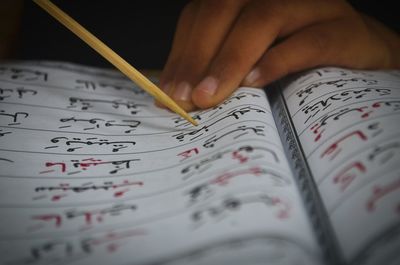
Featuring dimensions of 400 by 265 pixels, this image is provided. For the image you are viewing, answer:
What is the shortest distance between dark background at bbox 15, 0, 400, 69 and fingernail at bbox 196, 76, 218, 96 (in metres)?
0.26

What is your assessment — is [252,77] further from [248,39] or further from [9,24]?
[9,24]

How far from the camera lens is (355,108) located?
341mm

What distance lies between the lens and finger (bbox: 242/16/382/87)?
0.42 metres

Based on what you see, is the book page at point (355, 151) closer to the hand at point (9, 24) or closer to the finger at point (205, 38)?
the finger at point (205, 38)

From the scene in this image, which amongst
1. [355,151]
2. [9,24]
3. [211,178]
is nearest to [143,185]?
[211,178]

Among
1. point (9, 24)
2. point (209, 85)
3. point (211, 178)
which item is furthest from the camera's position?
point (9, 24)

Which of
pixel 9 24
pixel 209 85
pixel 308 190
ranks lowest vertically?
pixel 308 190

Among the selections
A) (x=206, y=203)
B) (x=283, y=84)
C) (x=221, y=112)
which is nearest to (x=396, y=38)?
(x=283, y=84)

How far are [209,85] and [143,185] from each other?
0.14 m

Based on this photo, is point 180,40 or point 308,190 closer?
point 308,190

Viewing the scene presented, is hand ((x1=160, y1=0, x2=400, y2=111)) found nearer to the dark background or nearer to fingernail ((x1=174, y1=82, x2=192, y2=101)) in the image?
fingernail ((x1=174, y1=82, x2=192, y2=101))

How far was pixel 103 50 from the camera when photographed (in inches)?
14.1

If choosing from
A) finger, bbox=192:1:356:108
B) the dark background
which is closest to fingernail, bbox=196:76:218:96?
finger, bbox=192:1:356:108

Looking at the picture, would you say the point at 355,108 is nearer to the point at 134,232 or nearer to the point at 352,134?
the point at 352,134
